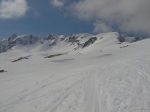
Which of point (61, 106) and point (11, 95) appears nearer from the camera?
point (61, 106)

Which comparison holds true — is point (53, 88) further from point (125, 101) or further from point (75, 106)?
point (125, 101)

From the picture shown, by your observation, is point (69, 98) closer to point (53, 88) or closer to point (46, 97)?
point (46, 97)

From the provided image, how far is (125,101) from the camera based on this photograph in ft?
57.6

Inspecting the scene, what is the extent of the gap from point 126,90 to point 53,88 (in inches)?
240

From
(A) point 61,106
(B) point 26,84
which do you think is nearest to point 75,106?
(A) point 61,106

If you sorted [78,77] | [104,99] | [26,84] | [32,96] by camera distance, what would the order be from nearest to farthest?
[104,99] < [32,96] < [26,84] < [78,77]

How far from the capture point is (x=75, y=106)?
55.5ft

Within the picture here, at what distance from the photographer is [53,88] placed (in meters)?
22.2

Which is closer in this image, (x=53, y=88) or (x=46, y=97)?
(x=46, y=97)

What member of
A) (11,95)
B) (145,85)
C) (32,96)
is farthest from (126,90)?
(11,95)

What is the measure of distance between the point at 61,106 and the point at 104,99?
315cm

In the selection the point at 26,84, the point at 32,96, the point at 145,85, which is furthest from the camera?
the point at 26,84

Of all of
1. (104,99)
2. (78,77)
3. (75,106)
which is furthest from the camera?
(78,77)

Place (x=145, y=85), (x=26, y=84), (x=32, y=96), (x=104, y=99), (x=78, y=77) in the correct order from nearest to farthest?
(x=104, y=99) → (x=32, y=96) → (x=145, y=85) → (x=26, y=84) → (x=78, y=77)
